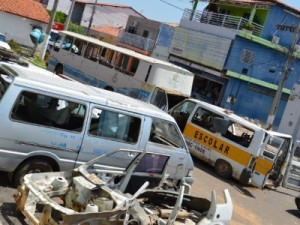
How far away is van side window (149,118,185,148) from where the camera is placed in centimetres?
851

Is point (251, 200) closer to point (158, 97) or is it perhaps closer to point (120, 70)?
point (158, 97)

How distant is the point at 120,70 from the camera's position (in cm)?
1881

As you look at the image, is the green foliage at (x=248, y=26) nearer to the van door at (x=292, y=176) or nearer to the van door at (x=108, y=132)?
the van door at (x=292, y=176)

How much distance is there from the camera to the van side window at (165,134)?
851 centimetres

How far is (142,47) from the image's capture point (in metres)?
42.5

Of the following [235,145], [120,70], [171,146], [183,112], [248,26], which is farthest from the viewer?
[248,26]

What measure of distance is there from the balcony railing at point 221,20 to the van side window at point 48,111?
2579 cm

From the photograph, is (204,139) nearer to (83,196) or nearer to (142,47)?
(83,196)

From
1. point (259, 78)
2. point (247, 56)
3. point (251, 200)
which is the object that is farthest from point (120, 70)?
point (259, 78)

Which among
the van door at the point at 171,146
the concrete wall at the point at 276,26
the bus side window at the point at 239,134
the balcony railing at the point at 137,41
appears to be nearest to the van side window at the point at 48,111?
the van door at the point at 171,146

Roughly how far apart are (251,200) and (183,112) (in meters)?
4.12

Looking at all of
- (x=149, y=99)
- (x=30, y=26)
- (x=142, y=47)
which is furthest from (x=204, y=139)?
(x=30, y=26)

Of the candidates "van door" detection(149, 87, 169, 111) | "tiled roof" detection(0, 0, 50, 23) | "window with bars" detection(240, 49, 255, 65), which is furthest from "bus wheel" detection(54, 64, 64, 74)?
"tiled roof" detection(0, 0, 50, 23)

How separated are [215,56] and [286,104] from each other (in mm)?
6258
